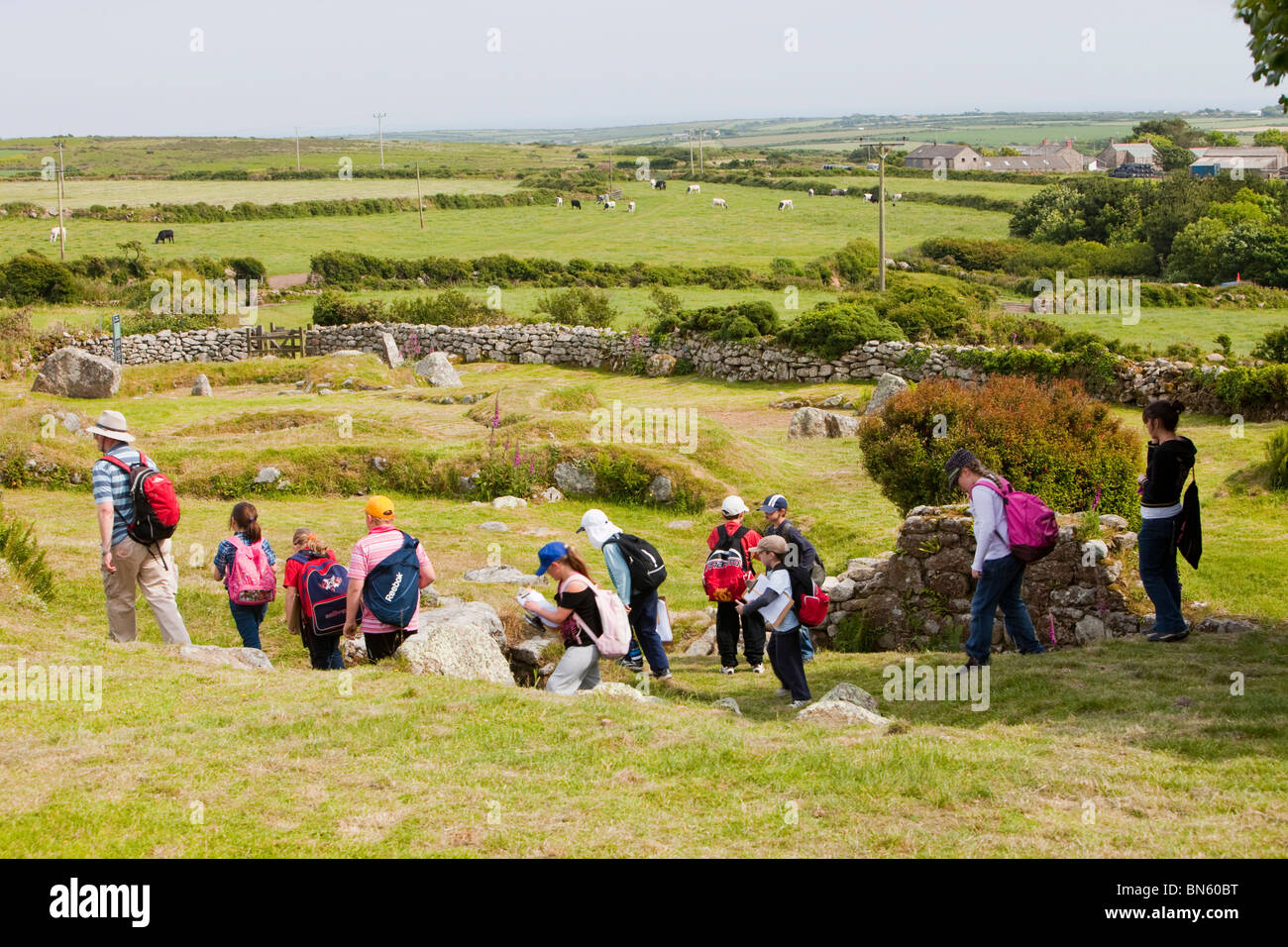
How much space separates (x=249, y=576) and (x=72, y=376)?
21.5 metres

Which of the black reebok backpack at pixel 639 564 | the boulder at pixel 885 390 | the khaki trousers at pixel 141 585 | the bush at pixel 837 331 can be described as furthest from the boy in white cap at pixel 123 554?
the bush at pixel 837 331

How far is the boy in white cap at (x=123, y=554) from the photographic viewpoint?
30.7ft

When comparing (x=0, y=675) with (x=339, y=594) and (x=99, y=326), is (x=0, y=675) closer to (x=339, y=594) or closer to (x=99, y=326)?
(x=339, y=594)

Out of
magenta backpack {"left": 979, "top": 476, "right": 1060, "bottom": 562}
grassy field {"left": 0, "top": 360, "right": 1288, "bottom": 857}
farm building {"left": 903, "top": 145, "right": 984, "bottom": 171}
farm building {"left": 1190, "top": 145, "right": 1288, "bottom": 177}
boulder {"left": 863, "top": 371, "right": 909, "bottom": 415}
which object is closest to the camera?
grassy field {"left": 0, "top": 360, "right": 1288, "bottom": 857}

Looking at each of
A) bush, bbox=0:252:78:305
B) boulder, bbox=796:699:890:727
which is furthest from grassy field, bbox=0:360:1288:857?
bush, bbox=0:252:78:305

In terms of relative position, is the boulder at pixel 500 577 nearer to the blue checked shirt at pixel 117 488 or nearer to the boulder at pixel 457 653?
the boulder at pixel 457 653

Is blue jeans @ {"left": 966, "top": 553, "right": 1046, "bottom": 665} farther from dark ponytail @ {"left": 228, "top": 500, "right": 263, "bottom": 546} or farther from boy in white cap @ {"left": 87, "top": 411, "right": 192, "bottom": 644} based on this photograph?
boy in white cap @ {"left": 87, "top": 411, "right": 192, "bottom": 644}

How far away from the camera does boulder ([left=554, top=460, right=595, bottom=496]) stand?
18.4 metres

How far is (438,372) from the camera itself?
102 feet

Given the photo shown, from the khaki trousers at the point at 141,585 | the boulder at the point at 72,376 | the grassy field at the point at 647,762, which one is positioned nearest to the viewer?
the grassy field at the point at 647,762

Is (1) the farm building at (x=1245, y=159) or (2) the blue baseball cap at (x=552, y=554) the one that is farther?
(1) the farm building at (x=1245, y=159)

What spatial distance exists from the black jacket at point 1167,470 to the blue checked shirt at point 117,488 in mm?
8166

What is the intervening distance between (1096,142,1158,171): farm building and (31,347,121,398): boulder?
10904cm

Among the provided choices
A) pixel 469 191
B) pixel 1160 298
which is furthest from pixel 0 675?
pixel 469 191
